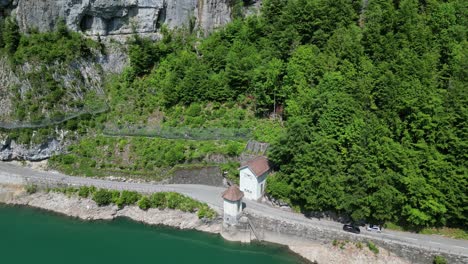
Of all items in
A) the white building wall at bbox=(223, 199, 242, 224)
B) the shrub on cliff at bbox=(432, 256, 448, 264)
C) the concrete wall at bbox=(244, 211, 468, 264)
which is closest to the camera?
the shrub on cliff at bbox=(432, 256, 448, 264)

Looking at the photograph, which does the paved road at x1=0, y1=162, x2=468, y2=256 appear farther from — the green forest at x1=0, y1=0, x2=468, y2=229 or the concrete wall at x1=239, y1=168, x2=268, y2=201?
the green forest at x1=0, y1=0, x2=468, y2=229

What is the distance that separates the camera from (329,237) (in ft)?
110

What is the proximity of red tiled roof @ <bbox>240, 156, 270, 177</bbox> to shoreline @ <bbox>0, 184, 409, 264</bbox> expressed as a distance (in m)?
4.82

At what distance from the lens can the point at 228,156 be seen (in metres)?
39.9

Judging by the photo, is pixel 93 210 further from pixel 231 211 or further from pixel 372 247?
pixel 372 247

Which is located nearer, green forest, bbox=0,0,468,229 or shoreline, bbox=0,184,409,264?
shoreline, bbox=0,184,409,264

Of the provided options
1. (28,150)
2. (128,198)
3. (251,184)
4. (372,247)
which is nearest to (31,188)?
(28,150)

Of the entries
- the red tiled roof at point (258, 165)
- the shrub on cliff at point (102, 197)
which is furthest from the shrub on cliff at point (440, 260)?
the shrub on cliff at point (102, 197)

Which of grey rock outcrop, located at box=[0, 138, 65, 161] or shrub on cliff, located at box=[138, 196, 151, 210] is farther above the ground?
grey rock outcrop, located at box=[0, 138, 65, 161]

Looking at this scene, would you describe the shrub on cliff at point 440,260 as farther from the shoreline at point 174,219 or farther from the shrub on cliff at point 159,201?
the shrub on cliff at point 159,201

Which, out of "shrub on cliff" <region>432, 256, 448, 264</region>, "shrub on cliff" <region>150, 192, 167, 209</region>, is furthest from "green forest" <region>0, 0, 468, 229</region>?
"shrub on cliff" <region>150, 192, 167, 209</region>

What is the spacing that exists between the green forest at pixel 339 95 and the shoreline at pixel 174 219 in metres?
2.75

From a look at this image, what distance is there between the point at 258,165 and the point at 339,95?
8517 mm

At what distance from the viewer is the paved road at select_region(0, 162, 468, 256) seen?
3231 centimetres
